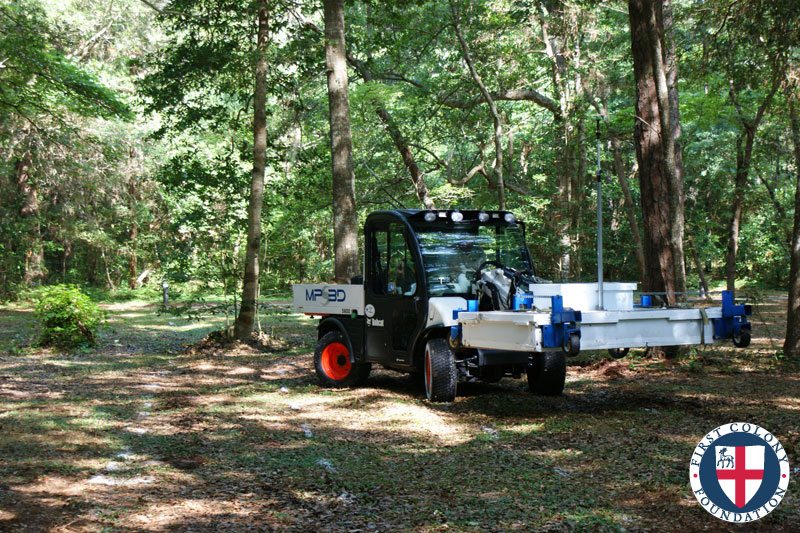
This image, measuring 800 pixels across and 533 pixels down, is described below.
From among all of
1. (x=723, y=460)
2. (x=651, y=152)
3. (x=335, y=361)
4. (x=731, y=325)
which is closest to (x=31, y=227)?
(x=335, y=361)

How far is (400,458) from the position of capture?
6.93 meters

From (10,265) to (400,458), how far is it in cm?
2966

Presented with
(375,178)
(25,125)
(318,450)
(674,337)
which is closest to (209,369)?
(318,450)

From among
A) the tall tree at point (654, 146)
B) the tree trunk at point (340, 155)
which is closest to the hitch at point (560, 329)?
the tall tree at point (654, 146)

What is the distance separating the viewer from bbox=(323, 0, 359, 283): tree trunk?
14.1 metres

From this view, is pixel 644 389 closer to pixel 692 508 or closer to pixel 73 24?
pixel 692 508

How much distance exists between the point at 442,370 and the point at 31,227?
91.9ft

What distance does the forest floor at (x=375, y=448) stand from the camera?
518cm

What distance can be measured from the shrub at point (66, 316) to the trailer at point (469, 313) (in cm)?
664

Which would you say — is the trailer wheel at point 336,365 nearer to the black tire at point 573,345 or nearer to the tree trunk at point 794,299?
the black tire at point 573,345

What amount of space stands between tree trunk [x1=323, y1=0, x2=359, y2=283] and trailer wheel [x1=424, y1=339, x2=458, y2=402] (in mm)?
4898

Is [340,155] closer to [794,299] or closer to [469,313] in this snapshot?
[469,313]

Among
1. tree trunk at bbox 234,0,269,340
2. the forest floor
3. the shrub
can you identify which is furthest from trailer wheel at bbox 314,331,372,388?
the shrub

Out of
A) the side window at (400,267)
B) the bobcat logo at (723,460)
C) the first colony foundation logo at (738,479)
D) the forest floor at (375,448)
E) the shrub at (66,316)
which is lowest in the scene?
the forest floor at (375,448)
